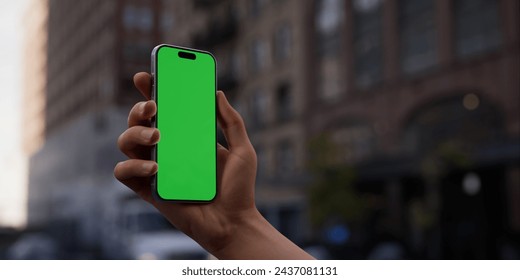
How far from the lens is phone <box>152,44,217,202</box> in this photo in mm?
2326

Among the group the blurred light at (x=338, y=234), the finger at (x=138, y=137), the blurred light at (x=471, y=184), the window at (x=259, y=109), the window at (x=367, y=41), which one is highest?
the window at (x=367, y=41)

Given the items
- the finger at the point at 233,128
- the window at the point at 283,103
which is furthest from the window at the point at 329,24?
the finger at the point at 233,128

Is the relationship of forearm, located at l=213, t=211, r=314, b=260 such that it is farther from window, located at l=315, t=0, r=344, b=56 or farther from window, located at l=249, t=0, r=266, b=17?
window, located at l=249, t=0, r=266, b=17

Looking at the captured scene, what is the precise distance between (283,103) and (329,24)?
19.1ft

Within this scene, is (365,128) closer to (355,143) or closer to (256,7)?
(355,143)

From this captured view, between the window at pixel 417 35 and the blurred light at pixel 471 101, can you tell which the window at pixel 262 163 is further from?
the blurred light at pixel 471 101

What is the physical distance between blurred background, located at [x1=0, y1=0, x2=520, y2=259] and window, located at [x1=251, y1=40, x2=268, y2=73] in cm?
12

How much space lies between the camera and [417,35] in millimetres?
29828

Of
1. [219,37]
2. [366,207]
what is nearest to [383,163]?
[366,207]

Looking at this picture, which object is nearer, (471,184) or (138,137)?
(138,137)

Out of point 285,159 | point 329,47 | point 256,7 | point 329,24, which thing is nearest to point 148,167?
point 329,47

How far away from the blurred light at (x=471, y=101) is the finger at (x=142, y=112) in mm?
26104

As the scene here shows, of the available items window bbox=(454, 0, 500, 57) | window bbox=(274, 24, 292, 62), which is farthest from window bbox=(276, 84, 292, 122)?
window bbox=(454, 0, 500, 57)

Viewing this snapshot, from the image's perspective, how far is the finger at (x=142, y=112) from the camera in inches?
88.0
